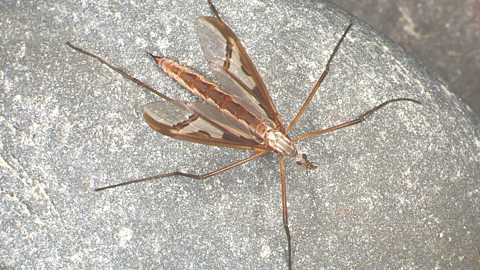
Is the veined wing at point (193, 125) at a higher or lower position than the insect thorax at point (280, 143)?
lower

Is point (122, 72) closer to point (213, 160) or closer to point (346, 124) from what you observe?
point (213, 160)

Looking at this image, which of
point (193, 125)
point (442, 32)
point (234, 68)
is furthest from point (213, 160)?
point (442, 32)

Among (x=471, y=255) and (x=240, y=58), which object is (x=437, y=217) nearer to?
(x=471, y=255)

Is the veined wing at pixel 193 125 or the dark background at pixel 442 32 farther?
the dark background at pixel 442 32

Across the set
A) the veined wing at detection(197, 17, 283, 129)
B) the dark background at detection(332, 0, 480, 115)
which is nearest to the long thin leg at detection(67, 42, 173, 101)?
the veined wing at detection(197, 17, 283, 129)

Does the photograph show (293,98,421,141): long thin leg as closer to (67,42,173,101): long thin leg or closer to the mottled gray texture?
the mottled gray texture

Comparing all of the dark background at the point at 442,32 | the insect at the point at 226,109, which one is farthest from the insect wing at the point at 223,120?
the dark background at the point at 442,32

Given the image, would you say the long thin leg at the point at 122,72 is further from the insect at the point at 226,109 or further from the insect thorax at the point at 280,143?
the insect thorax at the point at 280,143

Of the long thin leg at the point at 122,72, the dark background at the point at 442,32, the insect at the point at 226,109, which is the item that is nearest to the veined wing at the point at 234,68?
the insect at the point at 226,109
